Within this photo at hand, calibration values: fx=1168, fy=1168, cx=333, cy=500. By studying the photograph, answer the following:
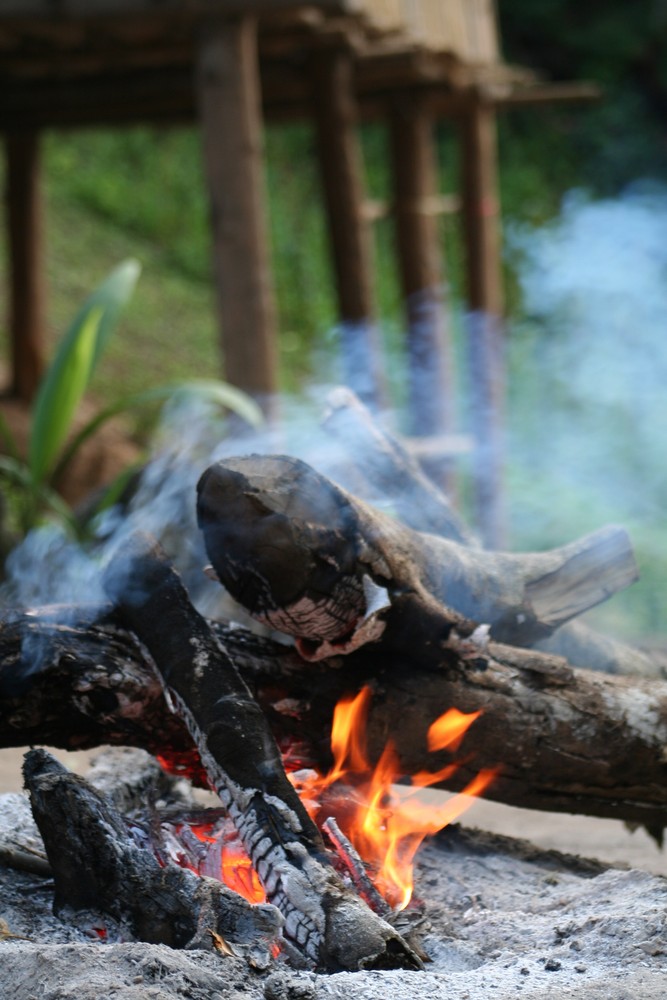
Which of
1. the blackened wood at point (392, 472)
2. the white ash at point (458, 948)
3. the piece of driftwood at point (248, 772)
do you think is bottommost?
the white ash at point (458, 948)

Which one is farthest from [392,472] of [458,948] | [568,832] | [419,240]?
[419,240]

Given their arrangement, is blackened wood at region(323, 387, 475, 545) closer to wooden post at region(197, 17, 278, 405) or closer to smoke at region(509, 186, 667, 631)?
wooden post at region(197, 17, 278, 405)

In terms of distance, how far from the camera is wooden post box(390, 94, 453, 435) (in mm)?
7477

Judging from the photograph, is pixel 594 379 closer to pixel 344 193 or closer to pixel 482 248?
pixel 482 248

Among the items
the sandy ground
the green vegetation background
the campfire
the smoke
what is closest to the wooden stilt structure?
the smoke

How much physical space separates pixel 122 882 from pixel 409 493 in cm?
114

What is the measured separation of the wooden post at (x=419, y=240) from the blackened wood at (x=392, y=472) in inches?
190

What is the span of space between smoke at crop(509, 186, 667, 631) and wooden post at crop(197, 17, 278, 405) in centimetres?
334

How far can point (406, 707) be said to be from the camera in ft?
7.29

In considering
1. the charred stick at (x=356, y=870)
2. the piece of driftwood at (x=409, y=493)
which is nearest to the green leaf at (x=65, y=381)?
the piece of driftwood at (x=409, y=493)

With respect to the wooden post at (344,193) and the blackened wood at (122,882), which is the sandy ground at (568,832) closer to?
the blackened wood at (122,882)

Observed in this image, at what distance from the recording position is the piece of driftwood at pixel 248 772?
1808 millimetres

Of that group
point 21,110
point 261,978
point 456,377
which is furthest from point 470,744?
point 456,377

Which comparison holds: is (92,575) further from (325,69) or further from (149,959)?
(325,69)
